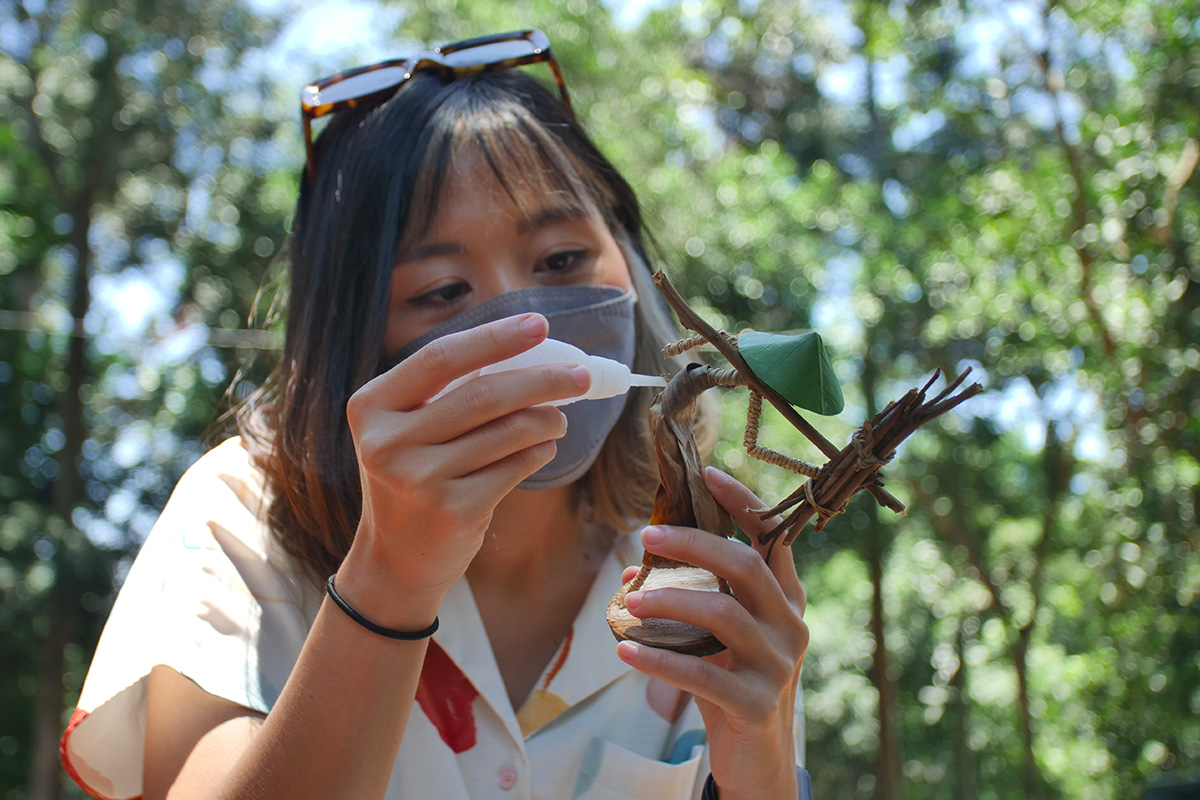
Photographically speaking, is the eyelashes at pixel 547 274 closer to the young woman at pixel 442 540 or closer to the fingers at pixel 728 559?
the young woman at pixel 442 540

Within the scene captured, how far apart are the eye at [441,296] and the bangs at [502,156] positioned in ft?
0.36

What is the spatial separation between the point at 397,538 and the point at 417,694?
691mm

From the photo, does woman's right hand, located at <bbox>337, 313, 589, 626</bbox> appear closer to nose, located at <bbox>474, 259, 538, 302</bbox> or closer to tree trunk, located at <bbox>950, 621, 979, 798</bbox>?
nose, located at <bbox>474, 259, 538, 302</bbox>

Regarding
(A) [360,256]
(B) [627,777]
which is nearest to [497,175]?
(A) [360,256]

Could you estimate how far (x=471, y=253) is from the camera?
68.9 inches

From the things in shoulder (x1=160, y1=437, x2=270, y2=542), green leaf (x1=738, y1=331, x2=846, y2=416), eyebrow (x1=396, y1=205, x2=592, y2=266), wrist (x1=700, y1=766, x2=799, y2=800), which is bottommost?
wrist (x1=700, y1=766, x2=799, y2=800)

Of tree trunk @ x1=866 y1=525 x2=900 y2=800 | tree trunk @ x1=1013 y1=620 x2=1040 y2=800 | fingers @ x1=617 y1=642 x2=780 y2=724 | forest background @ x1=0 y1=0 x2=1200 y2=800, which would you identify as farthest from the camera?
tree trunk @ x1=866 y1=525 x2=900 y2=800

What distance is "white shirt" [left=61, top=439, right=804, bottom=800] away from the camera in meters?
1.51

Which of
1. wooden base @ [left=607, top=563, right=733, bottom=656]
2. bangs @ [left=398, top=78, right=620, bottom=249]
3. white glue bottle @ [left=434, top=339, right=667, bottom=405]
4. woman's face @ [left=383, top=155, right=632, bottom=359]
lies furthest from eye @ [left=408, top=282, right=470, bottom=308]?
wooden base @ [left=607, top=563, right=733, bottom=656]

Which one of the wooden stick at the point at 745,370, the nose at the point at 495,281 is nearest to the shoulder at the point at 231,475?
the nose at the point at 495,281

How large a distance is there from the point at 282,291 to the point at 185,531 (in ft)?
2.67

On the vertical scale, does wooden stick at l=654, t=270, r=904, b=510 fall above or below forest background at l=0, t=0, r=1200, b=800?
above

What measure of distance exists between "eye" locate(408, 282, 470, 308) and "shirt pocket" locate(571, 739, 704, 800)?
950mm

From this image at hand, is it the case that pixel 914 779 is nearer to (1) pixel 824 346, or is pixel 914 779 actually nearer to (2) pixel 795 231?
(2) pixel 795 231
